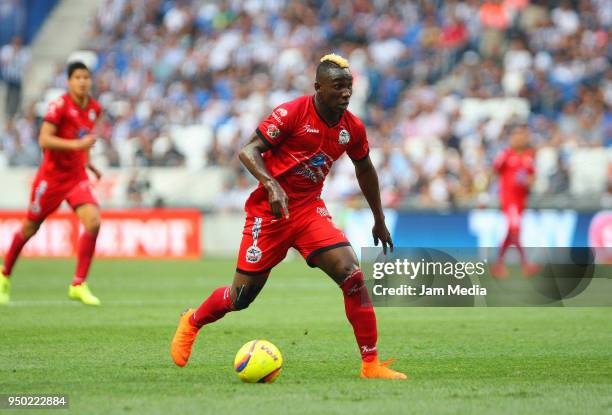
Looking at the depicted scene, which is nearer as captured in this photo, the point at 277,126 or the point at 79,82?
the point at 277,126

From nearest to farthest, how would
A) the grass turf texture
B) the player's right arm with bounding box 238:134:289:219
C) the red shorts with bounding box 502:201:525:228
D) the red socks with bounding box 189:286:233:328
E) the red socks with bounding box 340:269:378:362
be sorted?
1. the grass turf texture
2. the player's right arm with bounding box 238:134:289:219
3. the red socks with bounding box 340:269:378:362
4. the red socks with bounding box 189:286:233:328
5. the red shorts with bounding box 502:201:525:228

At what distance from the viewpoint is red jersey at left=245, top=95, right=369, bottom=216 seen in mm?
7715

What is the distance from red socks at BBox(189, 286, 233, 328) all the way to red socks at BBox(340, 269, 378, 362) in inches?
35.0

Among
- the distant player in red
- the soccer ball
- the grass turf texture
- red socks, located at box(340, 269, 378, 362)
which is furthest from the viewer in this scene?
the distant player in red

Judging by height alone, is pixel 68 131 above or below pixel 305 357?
above

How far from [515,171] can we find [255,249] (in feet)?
35.1

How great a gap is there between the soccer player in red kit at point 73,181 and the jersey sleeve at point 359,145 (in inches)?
198

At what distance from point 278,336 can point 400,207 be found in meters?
12.7

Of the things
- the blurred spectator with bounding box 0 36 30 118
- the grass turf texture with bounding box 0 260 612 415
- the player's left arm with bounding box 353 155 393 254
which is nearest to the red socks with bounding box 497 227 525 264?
the grass turf texture with bounding box 0 260 612 415

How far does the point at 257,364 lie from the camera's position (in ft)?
24.9

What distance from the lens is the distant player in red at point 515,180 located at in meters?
17.9

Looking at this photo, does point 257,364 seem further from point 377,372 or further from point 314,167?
point 314,167

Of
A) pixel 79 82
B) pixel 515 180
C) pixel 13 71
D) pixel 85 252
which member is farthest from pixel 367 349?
pixel 13 71

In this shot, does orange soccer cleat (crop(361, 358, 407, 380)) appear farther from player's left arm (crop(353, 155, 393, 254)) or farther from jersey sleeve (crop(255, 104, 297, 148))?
jersey sleeve (crop(255, 104, 297, 148))
